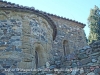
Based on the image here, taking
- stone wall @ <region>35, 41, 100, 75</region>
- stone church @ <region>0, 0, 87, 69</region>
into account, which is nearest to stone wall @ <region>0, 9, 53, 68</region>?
stone church @ <region>0, 0, 87, 69</region>

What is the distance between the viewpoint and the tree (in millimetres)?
18200

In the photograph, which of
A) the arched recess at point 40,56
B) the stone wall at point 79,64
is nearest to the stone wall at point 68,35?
the arched recess at point 40,56

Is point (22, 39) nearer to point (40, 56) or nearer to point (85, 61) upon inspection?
point (40, 56)

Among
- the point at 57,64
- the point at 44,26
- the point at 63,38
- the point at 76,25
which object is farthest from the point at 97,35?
the point at 57,64

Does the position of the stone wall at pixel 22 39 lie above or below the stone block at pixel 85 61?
above

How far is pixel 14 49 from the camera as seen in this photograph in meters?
6.98

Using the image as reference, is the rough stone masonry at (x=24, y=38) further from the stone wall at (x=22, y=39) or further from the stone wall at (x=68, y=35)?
the stone wall at (x=68, y=35)

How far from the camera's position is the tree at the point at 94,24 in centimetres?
1820

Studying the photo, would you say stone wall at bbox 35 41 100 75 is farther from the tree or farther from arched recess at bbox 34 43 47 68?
the tree

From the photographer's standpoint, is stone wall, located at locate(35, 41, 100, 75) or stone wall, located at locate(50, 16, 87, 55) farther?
stone wall, located at locate(50, 16, 87, 55)

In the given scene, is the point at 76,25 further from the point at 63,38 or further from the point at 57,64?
the point at 57,64

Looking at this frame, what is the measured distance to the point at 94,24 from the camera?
1864 centimetres

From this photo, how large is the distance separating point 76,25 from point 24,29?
761cm

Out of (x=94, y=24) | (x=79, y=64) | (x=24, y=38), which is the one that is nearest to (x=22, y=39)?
(x=24, y=38)
